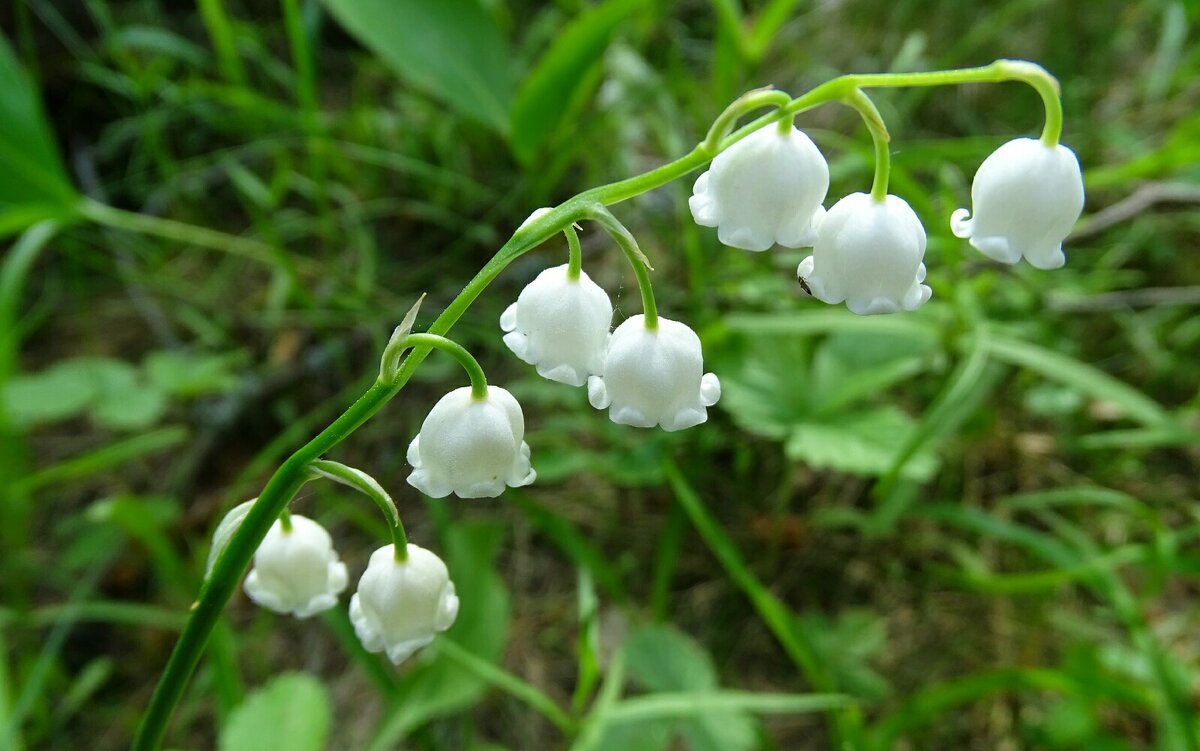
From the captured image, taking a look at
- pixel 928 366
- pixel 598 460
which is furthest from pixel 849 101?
pixel 928 366

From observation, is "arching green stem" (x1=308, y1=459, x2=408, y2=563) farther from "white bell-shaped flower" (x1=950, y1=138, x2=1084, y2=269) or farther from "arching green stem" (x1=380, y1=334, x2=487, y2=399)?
"white bell-shaped flower" (x1=950, y1=138, x2=1084, y2=269)

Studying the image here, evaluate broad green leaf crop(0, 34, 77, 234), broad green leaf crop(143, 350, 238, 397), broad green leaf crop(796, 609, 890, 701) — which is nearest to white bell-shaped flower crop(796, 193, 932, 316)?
broad green leaf crop(796, 609, 890, 701)

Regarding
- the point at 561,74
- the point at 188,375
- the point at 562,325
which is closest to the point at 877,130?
the point at 562,325

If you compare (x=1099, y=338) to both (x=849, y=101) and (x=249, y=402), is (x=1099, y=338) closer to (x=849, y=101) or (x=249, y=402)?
(x=849, y=101)

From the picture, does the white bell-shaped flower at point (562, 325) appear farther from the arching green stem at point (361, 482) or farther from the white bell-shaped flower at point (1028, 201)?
the white bell-shaped flower at point (1028, 201)

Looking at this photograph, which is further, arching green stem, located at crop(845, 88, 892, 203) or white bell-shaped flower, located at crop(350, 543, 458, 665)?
white bell-shaped flower, located at crop(350, 543, 458, 665)

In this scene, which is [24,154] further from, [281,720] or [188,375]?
[281,720]

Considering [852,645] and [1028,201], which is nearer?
[1028,201]

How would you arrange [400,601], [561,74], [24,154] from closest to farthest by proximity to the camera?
[400,601] → [561,74] → [24,154]
